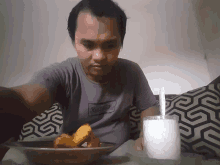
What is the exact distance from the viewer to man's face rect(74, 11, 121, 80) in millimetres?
483

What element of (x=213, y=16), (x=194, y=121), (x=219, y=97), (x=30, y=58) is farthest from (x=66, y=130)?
(x=213, y=16)

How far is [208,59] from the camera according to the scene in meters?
0.59

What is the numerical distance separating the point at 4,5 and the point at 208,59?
869 mm

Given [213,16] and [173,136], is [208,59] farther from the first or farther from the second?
[173,136]

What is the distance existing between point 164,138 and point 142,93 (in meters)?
0.31

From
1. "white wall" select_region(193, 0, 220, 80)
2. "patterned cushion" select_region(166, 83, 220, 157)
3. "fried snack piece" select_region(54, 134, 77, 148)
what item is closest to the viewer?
"fried snack piece" select_region(54, 134, 77, 148)

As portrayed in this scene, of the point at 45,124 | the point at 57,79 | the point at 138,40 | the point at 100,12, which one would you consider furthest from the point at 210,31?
the point at 45,124

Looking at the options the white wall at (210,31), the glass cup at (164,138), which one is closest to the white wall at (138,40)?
the white wall at (210,31)

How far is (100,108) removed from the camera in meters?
0.52

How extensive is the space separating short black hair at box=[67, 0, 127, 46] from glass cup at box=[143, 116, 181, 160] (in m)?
0.39

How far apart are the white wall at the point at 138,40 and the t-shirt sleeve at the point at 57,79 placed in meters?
0.05

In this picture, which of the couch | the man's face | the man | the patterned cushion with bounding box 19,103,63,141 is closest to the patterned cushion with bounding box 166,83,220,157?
the couch

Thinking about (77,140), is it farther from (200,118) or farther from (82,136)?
(200,118)

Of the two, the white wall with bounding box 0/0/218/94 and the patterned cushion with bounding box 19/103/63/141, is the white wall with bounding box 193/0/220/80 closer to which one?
the white wall with bounding box 0/0/218/94
